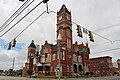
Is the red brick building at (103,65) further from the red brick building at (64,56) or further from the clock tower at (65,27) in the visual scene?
the clock tower at (65,27)

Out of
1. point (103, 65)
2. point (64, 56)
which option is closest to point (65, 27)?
point (64, 56)

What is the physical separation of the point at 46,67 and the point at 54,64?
4164 mm

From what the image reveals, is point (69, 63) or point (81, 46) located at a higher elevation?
point (81, 46)

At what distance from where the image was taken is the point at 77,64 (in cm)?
5081

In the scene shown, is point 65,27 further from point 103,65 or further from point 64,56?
point 103,65

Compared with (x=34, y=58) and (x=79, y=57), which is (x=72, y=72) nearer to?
(x=79, y=57)

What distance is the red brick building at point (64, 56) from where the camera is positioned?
4622cm

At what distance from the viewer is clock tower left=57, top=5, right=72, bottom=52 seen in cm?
5031

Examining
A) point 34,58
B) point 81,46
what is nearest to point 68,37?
point 81,46

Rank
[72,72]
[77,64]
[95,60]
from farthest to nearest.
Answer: [95,60] < [77,64] < [72,72]

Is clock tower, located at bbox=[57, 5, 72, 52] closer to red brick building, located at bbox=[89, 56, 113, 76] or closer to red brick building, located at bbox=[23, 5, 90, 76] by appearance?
red brick building, located at bbox=[23, 5, 90, 76]

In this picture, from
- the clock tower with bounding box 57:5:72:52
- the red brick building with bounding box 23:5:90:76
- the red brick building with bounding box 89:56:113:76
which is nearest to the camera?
the red brick building with bounding box 23:5:90:76

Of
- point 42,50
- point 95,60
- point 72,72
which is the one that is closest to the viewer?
point 72,72

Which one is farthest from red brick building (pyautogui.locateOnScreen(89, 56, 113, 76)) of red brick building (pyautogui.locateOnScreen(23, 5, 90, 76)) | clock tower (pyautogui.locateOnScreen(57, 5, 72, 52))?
clock tower (pyautogui.locateOnScreen(57, 5, 72, 52))
